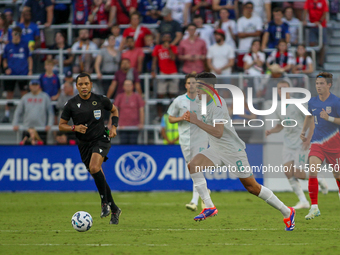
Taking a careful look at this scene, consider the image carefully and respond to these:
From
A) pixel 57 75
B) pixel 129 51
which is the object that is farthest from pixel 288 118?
pixel 57 75

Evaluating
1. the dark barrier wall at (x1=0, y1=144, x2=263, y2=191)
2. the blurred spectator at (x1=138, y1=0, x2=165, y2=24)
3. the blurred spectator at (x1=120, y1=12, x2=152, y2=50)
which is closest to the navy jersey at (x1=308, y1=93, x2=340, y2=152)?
the dark barrier wall at (x1=0, y1=144, x2=263, y2=191)

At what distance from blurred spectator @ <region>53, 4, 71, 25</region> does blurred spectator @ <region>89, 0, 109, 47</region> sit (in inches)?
42.1

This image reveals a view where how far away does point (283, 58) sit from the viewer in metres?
15.1

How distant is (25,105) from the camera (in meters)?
14.3

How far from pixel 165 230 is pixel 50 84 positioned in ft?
28.4

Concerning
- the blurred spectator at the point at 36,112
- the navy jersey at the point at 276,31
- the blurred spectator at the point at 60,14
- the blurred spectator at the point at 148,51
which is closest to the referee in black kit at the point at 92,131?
the blurred spectator at the point at 36,112

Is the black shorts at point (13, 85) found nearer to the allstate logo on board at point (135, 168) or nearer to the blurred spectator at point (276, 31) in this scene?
the allstate logo on board at point (135, 168)

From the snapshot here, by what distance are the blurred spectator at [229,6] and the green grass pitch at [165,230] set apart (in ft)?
24.2

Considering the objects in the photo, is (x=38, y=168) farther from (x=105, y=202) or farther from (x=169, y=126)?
(x=105, y=202)

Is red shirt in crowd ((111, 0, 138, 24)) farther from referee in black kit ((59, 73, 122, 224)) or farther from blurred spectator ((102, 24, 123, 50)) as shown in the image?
referee in black kit ((59, 73, 122, 224))

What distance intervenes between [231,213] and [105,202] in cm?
265

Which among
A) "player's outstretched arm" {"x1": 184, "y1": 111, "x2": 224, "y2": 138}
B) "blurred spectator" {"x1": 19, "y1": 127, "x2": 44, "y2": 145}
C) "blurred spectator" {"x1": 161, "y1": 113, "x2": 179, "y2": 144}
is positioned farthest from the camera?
"blurred spectator" {"x1": 19, "y1": 127, "x2": 44, "y2": 145}

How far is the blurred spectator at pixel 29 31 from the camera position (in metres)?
16.7

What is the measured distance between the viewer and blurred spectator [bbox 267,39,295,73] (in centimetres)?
1502
